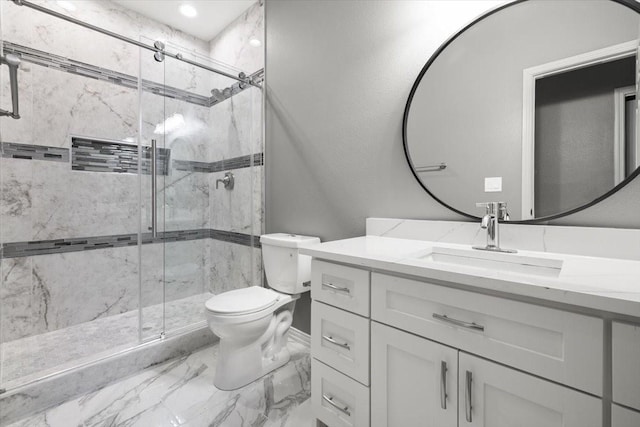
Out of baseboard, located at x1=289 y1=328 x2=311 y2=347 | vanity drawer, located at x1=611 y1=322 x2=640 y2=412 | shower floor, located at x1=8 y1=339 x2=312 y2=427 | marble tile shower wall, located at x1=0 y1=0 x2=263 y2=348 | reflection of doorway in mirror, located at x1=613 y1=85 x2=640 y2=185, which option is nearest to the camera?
vanity drawer, located at x1=611 y1=322 x2=640 y2=412

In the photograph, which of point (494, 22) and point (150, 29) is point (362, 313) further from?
point (150, 29)

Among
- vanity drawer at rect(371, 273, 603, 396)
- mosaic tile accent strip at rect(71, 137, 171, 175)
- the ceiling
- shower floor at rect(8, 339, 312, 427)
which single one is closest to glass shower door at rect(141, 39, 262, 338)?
shower floor at rect(8, 339, 312, 427)

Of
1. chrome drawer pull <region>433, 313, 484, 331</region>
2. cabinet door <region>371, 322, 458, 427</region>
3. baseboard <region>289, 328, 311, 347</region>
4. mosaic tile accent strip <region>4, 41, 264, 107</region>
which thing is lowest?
baseboard <region>289, 328, 311, 347</region>

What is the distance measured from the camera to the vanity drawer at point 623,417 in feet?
1.90

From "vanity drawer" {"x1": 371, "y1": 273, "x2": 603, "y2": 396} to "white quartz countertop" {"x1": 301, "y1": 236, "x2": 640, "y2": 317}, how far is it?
0.05 m

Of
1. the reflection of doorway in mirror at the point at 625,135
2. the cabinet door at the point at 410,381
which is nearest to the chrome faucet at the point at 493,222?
the reflection of doorway in mirror at the point at 625,135

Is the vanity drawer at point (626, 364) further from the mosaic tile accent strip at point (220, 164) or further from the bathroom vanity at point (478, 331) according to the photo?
the mosaic tile accent strip at point (220, 164)

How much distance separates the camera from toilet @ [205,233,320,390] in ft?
4.98

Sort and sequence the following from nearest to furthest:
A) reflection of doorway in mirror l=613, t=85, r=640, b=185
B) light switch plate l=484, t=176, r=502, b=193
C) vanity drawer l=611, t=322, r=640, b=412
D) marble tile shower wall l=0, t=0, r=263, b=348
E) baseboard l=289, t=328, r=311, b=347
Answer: vanity drawer l=611, t=322, r=640, b=412, reflection of doorway in mirror l=613, t=85, r=640, b=185, light switch plate l=484, t=176, r=502, b=193, marble tile shower wall l=0, t=0, r=263, b=348, baseboard l=289, t=328, r=311, b=347

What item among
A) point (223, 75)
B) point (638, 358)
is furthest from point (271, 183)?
point (638, 358)

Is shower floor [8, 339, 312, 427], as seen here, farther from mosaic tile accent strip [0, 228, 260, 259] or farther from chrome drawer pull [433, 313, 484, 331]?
chrome drawer pull [433, 313, 484, 331]

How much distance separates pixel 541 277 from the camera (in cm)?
77

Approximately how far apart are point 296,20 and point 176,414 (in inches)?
97.5

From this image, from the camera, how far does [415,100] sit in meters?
1.45
